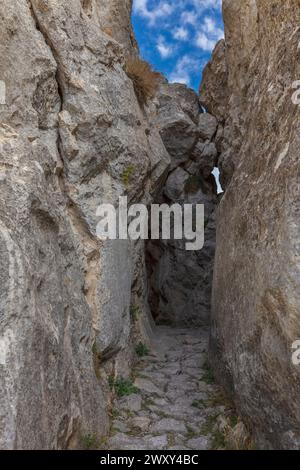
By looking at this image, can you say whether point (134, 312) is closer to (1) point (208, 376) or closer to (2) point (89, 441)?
(1) point (208, 376)

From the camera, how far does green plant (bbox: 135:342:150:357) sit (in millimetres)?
10547

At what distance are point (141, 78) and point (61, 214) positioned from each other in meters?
6.02

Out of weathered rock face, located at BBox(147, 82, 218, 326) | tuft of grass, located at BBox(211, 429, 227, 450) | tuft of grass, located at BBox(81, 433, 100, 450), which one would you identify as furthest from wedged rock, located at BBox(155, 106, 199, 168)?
tuft of grass, located at BBox(81, 433, 100, 450)

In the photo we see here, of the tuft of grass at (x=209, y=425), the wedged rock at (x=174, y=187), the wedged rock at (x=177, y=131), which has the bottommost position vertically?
the tuft of grass at (x=209, y=425)

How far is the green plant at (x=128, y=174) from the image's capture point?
922 cm

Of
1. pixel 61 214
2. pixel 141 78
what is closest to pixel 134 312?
pixel 61 214

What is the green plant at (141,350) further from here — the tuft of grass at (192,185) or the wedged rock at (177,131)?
the wedged rock at (177,131)

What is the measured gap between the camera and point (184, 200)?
824 inches

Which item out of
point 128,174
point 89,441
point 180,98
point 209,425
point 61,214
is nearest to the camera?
point 89,441

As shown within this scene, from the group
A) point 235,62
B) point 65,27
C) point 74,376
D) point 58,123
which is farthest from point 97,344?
point 235,62

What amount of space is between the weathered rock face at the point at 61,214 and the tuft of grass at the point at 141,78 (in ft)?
2.61

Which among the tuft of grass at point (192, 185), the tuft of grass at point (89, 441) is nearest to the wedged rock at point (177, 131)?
the tuft of grass at point (192, 185)

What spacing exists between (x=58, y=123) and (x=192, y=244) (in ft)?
43.6

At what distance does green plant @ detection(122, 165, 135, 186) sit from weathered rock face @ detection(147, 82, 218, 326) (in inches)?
379
